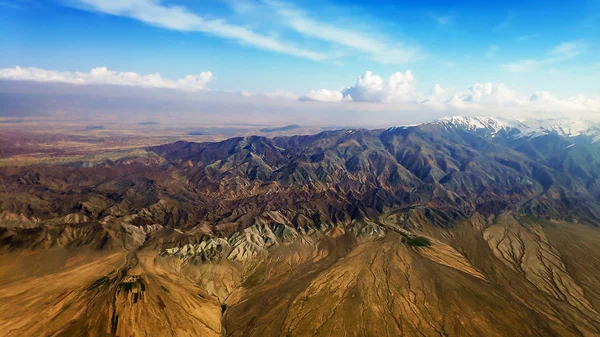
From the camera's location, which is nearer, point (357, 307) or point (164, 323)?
point (164, 323)

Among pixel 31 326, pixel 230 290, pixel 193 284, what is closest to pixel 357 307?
pixel 230 290

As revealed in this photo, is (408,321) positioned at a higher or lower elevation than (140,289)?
lower

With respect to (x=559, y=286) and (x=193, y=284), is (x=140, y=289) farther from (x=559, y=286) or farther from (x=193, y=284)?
(x=559, y=286)

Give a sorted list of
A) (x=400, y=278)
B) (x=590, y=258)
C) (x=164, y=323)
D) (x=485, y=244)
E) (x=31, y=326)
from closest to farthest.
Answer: (x=31, y=326), (x=164, y=323), (x=400, y=278), (x=590, y=258), (x=485, y=244)

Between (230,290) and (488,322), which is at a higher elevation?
(488,322)

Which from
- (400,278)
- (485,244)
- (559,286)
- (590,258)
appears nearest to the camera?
(400,278)

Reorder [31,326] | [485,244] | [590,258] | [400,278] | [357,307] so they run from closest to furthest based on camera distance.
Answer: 1. [31,326]
2. [357,307]
3. [400,278]
4. [590,258]
5. [485,244]

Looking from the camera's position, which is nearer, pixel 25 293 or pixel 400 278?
pixel 25 293

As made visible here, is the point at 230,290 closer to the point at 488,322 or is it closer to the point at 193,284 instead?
the point at 193,284

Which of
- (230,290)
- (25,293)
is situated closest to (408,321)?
(230,290)
